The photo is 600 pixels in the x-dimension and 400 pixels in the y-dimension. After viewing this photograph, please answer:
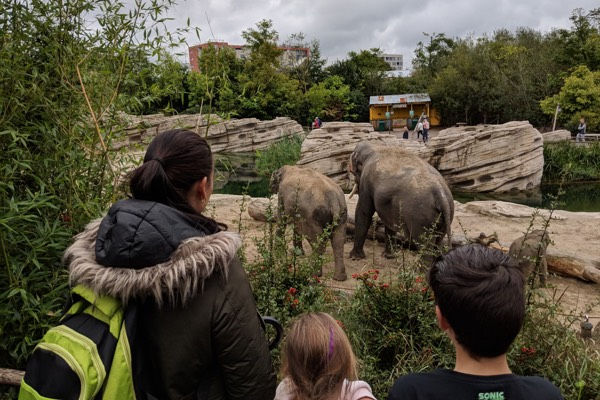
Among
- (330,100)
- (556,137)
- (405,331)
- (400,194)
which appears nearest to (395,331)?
(405,331)

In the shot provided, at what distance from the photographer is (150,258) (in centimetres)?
132

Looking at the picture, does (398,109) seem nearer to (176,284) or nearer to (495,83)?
(495,83)

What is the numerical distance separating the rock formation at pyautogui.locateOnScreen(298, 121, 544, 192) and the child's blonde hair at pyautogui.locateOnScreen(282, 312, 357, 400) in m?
12.9

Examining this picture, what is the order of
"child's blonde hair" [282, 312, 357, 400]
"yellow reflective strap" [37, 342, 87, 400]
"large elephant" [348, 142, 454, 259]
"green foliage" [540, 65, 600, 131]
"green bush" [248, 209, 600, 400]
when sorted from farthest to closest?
1. "green foliage" [540, 65, 600, 131]
2. "large elephant" [348, 142, 454, 259]
3. "green bush" [248, 209, 600, 400]
4. "child's blonde hair" [282, 312, 357, 400]
5. "yellow reflective strap" [37, 342, 87, 400]

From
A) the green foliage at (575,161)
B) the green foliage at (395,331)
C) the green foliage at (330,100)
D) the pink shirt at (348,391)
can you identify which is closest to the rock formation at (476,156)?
the green foliage at (575,161)

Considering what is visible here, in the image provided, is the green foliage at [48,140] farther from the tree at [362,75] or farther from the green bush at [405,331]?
the tree at [362,75]

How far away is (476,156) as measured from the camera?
14805 mm

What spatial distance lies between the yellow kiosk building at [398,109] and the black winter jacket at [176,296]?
30.6 m

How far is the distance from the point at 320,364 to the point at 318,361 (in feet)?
0.04

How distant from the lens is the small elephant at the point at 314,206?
5.73 meters

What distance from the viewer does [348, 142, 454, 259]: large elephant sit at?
18.2 feet

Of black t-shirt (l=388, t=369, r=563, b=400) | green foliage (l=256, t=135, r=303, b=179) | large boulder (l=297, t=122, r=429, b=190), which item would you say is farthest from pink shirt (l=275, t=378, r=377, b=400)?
green foliage (l=256, t=135, r=303, b=179)

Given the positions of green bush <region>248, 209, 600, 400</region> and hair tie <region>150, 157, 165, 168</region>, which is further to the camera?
green bush <region>248, 209, 600, 400</region>

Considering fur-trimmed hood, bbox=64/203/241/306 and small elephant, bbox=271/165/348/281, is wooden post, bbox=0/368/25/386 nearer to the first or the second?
fur-trimmed hood, bbox=64/203/241/306
